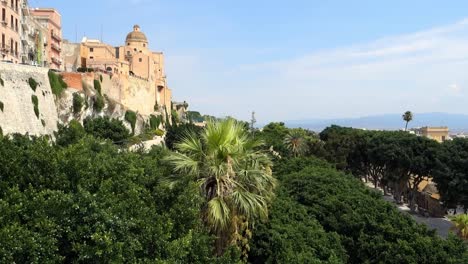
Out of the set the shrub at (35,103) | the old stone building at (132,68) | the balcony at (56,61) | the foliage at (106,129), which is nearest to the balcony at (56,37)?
the balcony at (56,61)

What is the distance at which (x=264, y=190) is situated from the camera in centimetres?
1139

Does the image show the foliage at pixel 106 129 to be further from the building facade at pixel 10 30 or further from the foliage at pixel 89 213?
the foliage at pixel 89 213

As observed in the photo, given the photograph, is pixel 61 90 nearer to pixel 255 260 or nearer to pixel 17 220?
pixel 255 260

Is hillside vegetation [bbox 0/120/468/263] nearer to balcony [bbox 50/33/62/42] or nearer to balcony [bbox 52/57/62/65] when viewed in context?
Result: balcony [bbox 52/57/62/65]

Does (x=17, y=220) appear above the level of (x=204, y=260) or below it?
above

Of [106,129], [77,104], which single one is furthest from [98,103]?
[106,129]

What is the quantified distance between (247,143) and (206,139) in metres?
1.05

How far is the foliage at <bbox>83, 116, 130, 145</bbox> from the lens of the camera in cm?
4688

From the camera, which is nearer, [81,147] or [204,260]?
[204,260]

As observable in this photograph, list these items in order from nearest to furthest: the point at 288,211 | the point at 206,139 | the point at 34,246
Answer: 1. the point at 34,246
2. the point at 206,139
3. the point at 288,211

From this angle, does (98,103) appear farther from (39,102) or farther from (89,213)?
(89,213)

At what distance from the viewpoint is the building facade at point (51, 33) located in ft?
228

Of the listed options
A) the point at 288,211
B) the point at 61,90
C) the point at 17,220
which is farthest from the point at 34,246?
the point at 61,90

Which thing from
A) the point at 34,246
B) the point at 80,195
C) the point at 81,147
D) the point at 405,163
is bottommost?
the point at 405,163
